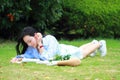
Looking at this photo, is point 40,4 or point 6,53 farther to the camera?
point 40,4

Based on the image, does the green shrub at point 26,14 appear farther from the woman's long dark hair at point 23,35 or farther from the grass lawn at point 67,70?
the woman's long dark hair at point 23,35

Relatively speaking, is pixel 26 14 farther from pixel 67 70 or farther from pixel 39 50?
pixel 67 70

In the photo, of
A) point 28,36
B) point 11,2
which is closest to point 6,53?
point 28,36

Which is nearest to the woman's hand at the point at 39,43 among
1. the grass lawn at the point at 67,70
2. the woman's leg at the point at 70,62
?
the grass lawn at the point at 67,70

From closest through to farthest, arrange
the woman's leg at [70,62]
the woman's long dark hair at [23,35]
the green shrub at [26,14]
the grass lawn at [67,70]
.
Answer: the grass lawn at [67,70]
the woman's leg at [70,62]
the woman's long dark hair at [23,35]
the green shrub at [26,14]

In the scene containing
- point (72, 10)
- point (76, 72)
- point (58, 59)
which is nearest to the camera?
point (76, 72)

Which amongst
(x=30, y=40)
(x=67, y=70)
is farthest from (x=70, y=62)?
(x=30, y=40)

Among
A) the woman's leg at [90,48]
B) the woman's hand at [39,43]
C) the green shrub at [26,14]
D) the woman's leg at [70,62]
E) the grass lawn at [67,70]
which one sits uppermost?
the green shrub at [26,14]

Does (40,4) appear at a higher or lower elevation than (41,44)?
higher

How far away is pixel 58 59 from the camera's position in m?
8.98

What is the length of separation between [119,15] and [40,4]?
285cm

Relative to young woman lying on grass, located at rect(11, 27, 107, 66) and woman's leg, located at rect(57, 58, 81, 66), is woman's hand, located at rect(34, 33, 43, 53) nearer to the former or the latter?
young woman lying on grass, located at rect(11, 27, 107, 66)

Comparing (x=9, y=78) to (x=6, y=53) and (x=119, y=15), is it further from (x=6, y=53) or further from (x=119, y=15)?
(x=119, y=15)

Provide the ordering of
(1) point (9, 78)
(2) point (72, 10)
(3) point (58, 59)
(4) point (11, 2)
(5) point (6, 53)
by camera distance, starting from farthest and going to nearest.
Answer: (2) point (72, 10) → (4) point (11, 2) → (5) point (6, 53) → (3) point (58, 59) → (1) point (9, 78)
